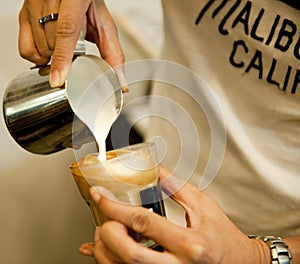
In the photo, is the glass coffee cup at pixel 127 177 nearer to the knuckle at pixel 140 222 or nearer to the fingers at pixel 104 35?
the knuckle at pixel 140 222

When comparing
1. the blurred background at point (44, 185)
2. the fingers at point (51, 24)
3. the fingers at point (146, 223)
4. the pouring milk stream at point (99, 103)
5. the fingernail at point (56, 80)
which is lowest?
the blurred background at point (44, 185)

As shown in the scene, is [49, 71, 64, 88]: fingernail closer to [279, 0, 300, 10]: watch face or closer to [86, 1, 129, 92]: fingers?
[86, 1, 129, 92]: fingers

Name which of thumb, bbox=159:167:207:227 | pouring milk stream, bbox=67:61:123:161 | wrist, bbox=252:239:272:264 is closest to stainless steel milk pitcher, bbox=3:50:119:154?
pouring milk stream, bbox=67:61:123:161

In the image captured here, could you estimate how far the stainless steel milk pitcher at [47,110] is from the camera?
721 mm

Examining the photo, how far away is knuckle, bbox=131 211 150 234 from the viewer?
621 millimetres

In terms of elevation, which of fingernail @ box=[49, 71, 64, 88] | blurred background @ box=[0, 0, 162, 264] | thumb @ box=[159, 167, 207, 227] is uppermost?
fingernail @ box=[49, 71, 64, 88]

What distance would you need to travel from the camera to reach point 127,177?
0.65 m

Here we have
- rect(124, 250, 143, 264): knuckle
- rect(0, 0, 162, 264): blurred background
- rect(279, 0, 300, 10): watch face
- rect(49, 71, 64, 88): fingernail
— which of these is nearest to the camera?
rect(124, 250, 143, 264): knuckle

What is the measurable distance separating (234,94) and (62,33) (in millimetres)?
360

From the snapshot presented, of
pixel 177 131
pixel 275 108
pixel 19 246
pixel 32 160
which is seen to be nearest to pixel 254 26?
pixel 275 108

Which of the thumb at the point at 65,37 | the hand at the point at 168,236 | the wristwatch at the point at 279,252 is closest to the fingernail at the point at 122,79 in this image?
the thumb at the point at 65,37

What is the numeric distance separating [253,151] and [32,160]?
0.47 metres

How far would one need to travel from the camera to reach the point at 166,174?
2.38ft

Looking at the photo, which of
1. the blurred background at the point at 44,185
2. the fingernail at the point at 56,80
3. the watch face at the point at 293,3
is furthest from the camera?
the blurred background at the point at 44,185
